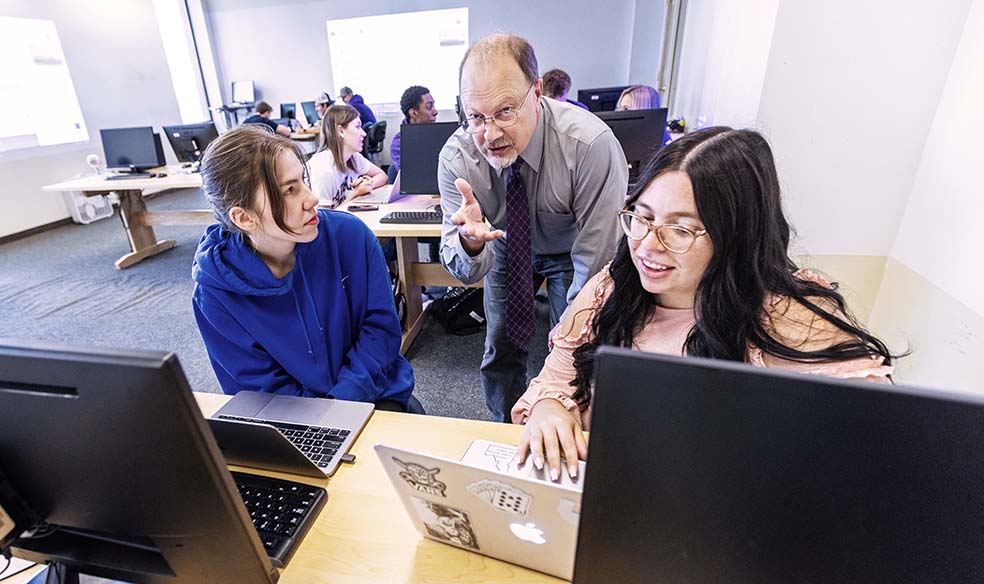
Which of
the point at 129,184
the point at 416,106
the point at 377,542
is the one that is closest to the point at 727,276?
the point at 377,542

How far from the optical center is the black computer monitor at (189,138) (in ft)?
14.3

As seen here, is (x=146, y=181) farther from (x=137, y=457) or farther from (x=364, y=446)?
(x=137, y=457)

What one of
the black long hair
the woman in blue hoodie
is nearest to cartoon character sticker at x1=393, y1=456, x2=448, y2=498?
the black long hair

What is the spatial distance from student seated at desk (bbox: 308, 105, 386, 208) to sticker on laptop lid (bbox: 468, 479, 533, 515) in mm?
2538

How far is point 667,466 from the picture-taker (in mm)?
376

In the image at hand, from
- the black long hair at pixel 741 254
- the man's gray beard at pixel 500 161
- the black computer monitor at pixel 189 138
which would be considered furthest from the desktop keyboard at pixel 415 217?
the black computer monitor at pixel 189 138

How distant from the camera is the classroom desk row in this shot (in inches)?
26.8

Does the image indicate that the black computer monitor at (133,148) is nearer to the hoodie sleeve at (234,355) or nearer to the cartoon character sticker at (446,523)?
the hoodie sleeve at (234,355)

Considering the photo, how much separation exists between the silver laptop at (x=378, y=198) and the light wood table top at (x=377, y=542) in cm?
225

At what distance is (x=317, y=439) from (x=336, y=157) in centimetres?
242

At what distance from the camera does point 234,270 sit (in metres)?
1.11

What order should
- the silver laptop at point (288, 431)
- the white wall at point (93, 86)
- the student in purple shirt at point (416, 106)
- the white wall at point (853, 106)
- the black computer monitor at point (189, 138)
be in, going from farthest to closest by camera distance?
1. the white wall at point (93, 86)
2. the black computer monitor at point (189, 138)
3. the student in purple shirt at point (416, 106)
4. the white wall at point (853, 106)
5. the silver laptop at point (288, 431)

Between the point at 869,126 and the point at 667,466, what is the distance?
6.82 feet

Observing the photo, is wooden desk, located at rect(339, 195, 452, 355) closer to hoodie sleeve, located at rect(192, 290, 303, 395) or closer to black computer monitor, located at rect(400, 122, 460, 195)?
black computer monitor, located at rect(400, 122, 460, 195)
